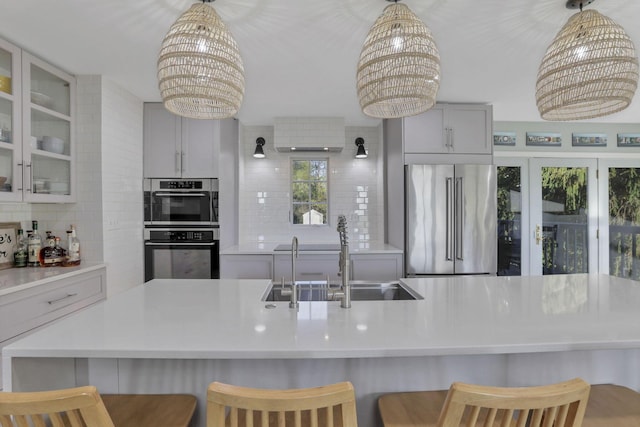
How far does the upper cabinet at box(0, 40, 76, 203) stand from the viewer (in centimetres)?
231

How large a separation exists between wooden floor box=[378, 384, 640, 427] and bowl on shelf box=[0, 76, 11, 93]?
117 inches

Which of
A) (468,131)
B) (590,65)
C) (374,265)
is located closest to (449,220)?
(374,265)

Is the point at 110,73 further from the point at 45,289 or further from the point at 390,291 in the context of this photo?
the point at 390,291

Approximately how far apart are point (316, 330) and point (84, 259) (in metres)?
2.53

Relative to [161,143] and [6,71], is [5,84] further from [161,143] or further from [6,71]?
[161,143]

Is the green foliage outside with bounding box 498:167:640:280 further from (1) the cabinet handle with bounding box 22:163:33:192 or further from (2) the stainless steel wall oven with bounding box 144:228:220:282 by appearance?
(1) the cabinet handle with bounding box 22:163:33:192

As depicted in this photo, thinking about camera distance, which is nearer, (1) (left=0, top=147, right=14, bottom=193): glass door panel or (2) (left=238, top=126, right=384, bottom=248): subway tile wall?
(1) (left=0, top=147, right=14, bottom=193): glass door panel

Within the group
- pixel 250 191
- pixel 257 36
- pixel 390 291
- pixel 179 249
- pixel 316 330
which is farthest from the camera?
pixel 250 191

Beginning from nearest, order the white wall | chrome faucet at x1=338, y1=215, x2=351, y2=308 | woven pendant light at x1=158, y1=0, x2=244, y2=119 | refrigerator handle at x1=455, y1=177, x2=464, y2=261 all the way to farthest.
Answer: woven pendant light at x1=158, y1=0, x2=244, y2=119 < chrome faucet at x1=338, y1=215, x2=351, y2=308 < the white wall < refrigerator handle at x1=455, y1=177, x2=464, y2=261

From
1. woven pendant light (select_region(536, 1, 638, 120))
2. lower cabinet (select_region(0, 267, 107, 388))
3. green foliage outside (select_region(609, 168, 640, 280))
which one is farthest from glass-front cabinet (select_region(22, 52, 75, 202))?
green foliage outside (select_region(609, 168, 640, 280))

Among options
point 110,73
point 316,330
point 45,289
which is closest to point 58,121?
point 110,73

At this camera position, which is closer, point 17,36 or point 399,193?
point 17,36

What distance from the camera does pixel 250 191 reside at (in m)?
4.34

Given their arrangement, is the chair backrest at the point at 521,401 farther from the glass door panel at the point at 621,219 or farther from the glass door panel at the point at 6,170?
the glass door panel at the point at 621,219
